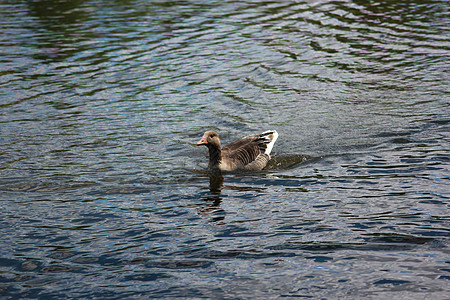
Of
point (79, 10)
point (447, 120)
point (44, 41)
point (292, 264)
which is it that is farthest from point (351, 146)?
point (79, 10)

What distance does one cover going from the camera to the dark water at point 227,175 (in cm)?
910

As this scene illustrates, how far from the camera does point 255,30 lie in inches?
1088

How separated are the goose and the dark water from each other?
39 cm

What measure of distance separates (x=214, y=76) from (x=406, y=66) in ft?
23.2

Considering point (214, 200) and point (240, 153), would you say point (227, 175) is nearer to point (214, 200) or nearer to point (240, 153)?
point (240, 153)

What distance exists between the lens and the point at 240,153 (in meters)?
14.2

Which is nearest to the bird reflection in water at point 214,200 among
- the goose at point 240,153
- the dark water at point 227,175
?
the dark water at point 227,175

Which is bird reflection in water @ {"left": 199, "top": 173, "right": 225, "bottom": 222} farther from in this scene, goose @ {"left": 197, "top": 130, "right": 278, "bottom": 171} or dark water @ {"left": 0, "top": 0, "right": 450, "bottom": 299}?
goose @ {"left": 197, "top": 130, "right": 278, "bottom": 171}

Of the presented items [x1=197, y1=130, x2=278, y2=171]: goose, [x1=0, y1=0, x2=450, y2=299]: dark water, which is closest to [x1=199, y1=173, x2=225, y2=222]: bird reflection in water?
[x1=0, y1=0, x2=450, y2=299]: dark water

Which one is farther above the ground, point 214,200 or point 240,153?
point 240,153

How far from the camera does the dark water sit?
358 inches

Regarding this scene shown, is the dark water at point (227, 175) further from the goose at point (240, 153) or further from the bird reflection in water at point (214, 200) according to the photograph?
the goose at point (240, 153)

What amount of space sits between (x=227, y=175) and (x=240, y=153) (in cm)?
73

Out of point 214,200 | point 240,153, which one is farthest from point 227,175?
point 214,200
